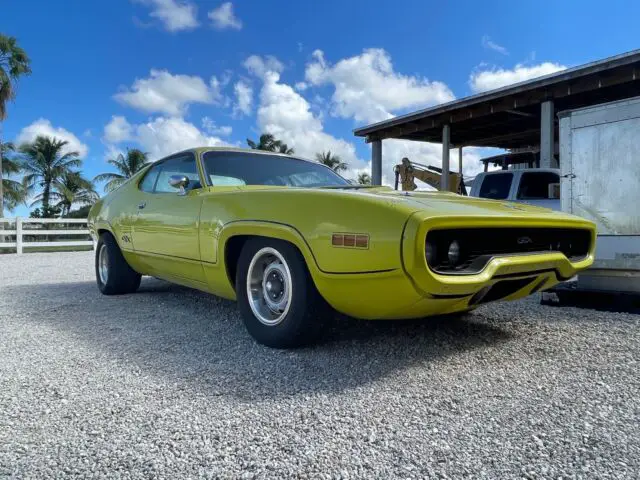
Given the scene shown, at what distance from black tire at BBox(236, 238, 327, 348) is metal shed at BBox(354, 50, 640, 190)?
9530 millimetres

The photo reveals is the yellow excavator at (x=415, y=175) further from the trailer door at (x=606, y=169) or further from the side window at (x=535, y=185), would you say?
the trailer door at (x=606, y=169)

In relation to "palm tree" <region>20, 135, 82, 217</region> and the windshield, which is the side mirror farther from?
"palm tree" <region>20, 135, 82, 217</region>

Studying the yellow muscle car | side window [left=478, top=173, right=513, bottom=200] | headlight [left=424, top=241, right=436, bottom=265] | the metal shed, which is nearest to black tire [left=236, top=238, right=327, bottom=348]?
the yellow muscle car

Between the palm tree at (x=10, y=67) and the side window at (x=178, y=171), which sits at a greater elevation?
the palm tree at (x=10, y=67)

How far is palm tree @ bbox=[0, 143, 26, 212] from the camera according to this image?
29.4 m

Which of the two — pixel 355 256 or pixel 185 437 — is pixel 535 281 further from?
pixel 185 437

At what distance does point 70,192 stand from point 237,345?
3486 cm

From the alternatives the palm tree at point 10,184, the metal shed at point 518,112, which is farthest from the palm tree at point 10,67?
the metal shed at point 518,112

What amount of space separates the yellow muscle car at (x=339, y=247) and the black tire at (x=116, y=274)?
1.21 meters

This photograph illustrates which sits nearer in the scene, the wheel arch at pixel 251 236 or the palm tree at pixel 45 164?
the wheel arch at pixel 251 236

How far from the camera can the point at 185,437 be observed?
1890 millimetres

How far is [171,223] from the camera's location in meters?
3.92

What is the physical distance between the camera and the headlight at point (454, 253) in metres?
2.53

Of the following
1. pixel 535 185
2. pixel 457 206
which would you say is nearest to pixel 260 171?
pixel 457 206
